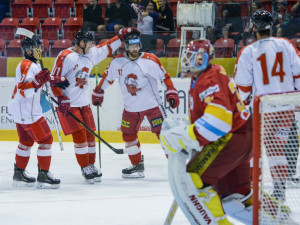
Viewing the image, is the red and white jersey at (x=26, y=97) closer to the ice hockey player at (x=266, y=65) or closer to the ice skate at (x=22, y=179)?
the ice skate at (x=22, y=179)

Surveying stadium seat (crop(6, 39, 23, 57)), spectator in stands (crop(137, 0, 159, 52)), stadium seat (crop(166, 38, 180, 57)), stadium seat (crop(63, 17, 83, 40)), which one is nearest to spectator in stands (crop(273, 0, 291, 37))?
stadium seat (crop(166, 38, 180, 57))

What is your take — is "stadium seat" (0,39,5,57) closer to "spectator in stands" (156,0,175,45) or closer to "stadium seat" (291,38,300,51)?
"spectator in stands" (156,0,175,45)

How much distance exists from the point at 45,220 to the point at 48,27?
612cm

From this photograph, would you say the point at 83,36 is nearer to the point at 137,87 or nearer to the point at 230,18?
the point at 137,87

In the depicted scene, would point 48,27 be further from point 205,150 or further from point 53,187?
point 205,150

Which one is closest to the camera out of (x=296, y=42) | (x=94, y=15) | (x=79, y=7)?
(x=296, y=42)

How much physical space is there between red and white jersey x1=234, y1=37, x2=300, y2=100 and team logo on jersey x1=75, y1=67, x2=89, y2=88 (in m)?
1.79

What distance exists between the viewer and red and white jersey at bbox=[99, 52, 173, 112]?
530 cm

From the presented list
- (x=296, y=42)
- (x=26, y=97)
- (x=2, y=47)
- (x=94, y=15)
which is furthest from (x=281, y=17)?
(x=26, y=97)

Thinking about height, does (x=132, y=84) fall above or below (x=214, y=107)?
below

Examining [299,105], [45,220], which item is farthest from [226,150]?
[45,220]

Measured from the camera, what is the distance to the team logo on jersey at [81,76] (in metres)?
5.20

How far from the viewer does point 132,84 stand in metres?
5.34

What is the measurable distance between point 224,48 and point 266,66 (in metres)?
3.43
